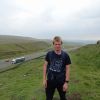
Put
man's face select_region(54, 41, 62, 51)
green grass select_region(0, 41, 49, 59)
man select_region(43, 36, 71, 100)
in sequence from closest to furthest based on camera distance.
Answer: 1. man's face select_region(54, 41, 62, 51)
2. man select_region(43, 36, 71, 100)
3. green grass select_region(0, 41, 49, 59)

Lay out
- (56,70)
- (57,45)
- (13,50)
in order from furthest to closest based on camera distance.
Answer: (13,50), (56,70), (57,45)

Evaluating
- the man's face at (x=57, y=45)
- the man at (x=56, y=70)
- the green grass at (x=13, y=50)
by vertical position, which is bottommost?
the green grass at (x=13, y=50)

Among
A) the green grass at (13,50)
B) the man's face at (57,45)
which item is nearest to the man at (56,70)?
the man's face at (57,45)

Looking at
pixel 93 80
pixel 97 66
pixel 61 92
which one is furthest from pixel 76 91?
pixel 97 66

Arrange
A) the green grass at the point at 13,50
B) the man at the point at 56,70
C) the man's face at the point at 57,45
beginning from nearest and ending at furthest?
the man's face at the point at 57,45 → the man at the point at 56,70 → the green grass at the point at 13,50

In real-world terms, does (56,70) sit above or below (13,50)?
above

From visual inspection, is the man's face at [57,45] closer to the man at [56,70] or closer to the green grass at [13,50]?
the man at [56,70]

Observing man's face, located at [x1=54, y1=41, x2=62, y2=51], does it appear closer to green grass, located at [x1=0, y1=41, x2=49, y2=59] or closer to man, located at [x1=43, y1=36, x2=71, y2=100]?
man, located at [x1=43, y1=36, x2=71, y2=100]

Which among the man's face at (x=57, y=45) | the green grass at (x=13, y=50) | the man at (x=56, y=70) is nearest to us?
the man's face at (x=57, y=45)

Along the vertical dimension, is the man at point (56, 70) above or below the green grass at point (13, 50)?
above

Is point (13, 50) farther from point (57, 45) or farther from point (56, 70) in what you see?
point (57, 45)

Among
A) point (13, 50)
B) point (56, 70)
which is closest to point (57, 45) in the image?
point (56, 70)

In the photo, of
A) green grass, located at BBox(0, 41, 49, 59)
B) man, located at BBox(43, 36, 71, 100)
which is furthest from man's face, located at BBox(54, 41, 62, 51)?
green grass, located at BBox(0, 41, 49, 59)

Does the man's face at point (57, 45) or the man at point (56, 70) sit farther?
the man at point (56, 70)
